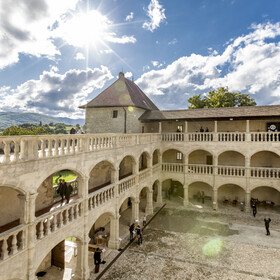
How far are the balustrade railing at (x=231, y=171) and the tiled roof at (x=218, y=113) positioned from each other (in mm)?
5998

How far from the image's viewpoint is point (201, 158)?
87.2 ft

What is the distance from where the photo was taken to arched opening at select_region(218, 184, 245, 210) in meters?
25.3

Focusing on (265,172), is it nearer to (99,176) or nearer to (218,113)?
(218,113)

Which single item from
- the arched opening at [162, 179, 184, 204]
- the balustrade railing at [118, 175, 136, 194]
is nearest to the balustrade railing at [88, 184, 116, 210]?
the balustrade railing at [118, 175, 136, 194]

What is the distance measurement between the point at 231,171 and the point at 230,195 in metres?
4.47

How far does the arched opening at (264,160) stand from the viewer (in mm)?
24016

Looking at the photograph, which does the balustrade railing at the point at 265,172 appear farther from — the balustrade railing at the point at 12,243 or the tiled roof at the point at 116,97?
the balustrade railing at the point at 12,243

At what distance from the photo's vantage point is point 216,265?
1320 cm

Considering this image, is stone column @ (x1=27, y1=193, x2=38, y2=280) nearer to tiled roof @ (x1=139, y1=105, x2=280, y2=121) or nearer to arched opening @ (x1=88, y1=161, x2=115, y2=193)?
arched opening @ (x1=88, y1=161, x2=115, y2=193)

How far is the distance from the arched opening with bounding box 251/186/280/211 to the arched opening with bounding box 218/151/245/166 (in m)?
3.82

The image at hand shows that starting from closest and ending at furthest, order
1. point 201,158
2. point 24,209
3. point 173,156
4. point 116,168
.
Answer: point 24,209, point 116,168, point 201,158, point 173,156

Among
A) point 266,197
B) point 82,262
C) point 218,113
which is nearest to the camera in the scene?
point 82,262

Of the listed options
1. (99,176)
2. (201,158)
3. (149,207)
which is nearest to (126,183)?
(99,176)

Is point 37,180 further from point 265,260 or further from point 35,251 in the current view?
point 265,260
